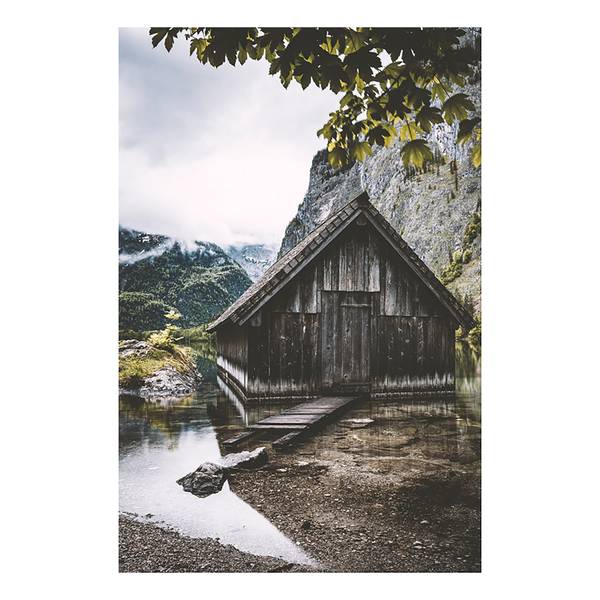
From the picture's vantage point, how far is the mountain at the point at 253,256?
4.87 meters

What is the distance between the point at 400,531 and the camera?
3.44 meters

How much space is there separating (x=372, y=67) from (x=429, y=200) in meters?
1.92

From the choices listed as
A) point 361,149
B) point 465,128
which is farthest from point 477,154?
point 361,149

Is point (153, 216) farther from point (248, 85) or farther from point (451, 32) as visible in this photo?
point (451, 32)

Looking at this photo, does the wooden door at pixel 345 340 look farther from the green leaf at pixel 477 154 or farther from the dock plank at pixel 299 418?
the green leaf at pixel 477 154

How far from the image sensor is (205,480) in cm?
382

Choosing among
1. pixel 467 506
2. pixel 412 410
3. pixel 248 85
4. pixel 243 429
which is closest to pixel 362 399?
pixel 412 410

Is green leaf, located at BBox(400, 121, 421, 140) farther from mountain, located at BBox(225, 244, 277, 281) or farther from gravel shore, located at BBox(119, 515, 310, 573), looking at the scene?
gravel shore, located at BBox(119, 515, 310, 573)

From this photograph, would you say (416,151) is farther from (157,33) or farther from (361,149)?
(157,33)

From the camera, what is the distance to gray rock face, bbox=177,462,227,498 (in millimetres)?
3787

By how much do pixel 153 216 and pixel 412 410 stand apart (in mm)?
3549

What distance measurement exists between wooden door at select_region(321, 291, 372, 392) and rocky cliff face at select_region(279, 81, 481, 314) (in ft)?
3.50

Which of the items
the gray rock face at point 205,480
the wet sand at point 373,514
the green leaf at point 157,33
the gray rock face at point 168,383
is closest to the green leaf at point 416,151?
the green leaf at point 157,33

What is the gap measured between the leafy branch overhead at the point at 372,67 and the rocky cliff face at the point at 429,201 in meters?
0.47
